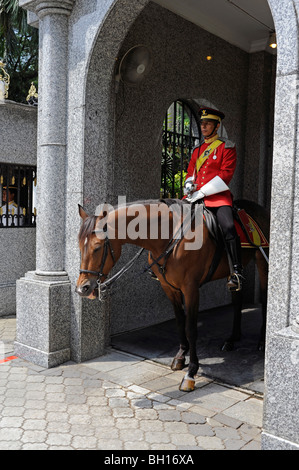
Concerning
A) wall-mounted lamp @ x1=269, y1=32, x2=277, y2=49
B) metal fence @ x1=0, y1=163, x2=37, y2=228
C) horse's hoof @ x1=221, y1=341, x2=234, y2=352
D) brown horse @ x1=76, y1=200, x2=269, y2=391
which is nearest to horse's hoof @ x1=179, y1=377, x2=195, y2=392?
brown horse @ x1=76, y1=200, x2=269, y2=391

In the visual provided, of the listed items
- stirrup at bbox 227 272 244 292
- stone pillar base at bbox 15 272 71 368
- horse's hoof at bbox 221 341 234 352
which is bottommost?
horse's hoof at bbox 221 341 234 352

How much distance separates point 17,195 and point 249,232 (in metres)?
4.06

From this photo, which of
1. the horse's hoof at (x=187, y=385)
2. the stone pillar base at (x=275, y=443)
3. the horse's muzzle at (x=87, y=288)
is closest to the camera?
the stone pillar base at (x=275, y=443)

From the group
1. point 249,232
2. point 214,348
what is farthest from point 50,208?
point 214,348

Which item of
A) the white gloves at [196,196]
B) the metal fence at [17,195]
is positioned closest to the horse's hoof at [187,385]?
the white gloves at [196,196]

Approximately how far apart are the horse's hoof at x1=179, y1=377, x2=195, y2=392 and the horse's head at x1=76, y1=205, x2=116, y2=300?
1.27m

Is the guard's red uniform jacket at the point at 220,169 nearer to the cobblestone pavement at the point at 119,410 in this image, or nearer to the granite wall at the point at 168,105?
the granite wall at the point at 168,105

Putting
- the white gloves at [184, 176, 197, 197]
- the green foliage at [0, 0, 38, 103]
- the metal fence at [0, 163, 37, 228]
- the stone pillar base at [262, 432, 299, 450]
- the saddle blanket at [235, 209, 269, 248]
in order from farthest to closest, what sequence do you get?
the green foliage at [0, 0, 38, 103], the metal fence at [0, 163, 37, 228], the saddle blanket at [235, 209, 269, 248], the white gloves at [184, 176, 197, 197], the stone pillar base at [262, 432, 299, 450]

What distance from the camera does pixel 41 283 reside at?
17.0ft

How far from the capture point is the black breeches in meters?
4.75

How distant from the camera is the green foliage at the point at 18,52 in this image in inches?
516

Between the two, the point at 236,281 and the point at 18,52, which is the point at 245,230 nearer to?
the point at 236,281

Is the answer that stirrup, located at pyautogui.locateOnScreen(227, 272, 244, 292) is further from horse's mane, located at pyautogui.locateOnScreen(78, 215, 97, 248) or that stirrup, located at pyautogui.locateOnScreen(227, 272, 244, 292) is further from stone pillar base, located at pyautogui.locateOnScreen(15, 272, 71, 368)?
stone pillar base, located at pyautogui.locateOnScreen(15, 272, 71, 368)

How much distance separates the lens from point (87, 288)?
161 inches
